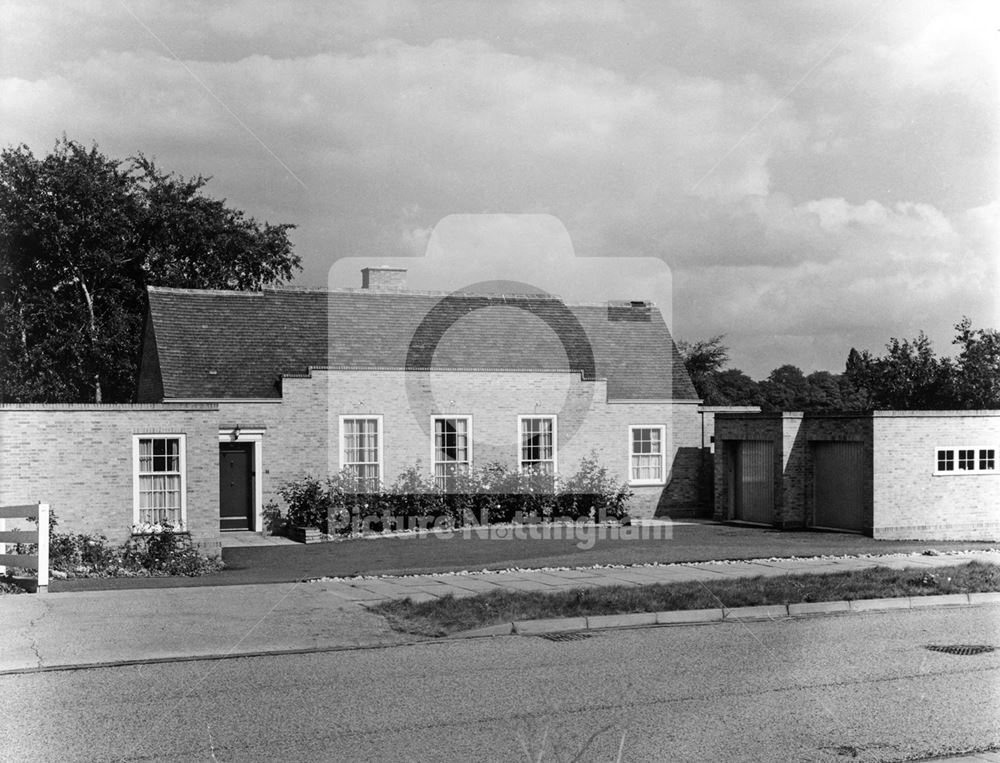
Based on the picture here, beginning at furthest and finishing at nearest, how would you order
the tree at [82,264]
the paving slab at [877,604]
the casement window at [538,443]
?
1. the tree at [82,264]
2. the casement window at [538,443]
3. the paving slab at [877,604]

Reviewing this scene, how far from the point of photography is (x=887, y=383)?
7162cm

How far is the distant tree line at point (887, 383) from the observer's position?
213 ft

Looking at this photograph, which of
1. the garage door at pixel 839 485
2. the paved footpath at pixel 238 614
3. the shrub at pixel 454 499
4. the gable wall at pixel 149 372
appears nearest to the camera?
the paved footpath at pixel 238 614

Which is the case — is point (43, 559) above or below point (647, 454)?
below

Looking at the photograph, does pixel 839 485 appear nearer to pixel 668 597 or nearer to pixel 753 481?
pixel 753 481

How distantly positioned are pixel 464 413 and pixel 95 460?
36.2 ft

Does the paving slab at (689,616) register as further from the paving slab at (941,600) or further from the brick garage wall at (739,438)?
the brick garage wall at (739,438)

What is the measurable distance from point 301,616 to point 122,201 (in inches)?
1464

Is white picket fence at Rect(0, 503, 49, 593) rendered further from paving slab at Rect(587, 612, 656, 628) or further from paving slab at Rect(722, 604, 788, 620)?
paving slab at Rect(722, 604, 788, 620)

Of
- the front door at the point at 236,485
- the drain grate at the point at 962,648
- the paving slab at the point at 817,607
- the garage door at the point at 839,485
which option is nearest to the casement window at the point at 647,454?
the garage door at the point at 839,485

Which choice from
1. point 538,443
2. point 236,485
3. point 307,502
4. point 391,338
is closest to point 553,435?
point 538,443

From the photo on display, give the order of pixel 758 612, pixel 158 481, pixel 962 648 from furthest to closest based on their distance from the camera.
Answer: pixel 158 481 → pixel 758 612 → pixel 962 648

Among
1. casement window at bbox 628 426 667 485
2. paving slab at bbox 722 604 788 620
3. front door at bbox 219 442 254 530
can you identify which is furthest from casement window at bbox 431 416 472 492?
paving slab at bbox 722 604 788 620

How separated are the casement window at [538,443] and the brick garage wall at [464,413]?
22 cm
